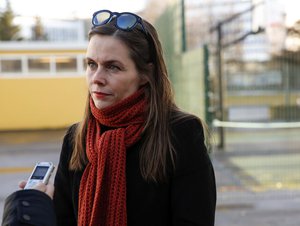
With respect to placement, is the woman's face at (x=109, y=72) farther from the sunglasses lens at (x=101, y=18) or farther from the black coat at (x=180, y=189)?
the black coat at (x=180, y=189)

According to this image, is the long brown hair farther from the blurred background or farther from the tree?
the tree

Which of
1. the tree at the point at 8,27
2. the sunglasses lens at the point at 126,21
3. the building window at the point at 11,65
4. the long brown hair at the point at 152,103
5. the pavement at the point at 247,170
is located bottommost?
the pavement at the point at 247,170

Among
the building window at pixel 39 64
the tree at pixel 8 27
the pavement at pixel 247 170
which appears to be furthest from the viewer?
the tree at pixel 8 27

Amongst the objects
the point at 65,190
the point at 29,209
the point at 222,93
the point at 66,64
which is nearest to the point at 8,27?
the point at 66,64

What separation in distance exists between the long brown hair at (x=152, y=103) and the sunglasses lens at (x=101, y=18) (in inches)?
1.6

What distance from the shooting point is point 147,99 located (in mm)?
1860

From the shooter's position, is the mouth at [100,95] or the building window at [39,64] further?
the building window at [39,64]

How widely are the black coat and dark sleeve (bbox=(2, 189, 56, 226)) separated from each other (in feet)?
1.16

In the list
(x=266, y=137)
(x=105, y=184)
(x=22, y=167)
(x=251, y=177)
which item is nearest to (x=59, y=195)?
(x=105, y=184)

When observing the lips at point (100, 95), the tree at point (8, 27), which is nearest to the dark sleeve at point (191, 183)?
the lips at point (100, 95)

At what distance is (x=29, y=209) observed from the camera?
4.73ft

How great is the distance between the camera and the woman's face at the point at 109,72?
5.80ft

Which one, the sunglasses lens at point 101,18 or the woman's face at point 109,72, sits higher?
the sunglasses lens at point 101,18

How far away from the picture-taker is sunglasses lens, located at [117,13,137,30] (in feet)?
5.86
